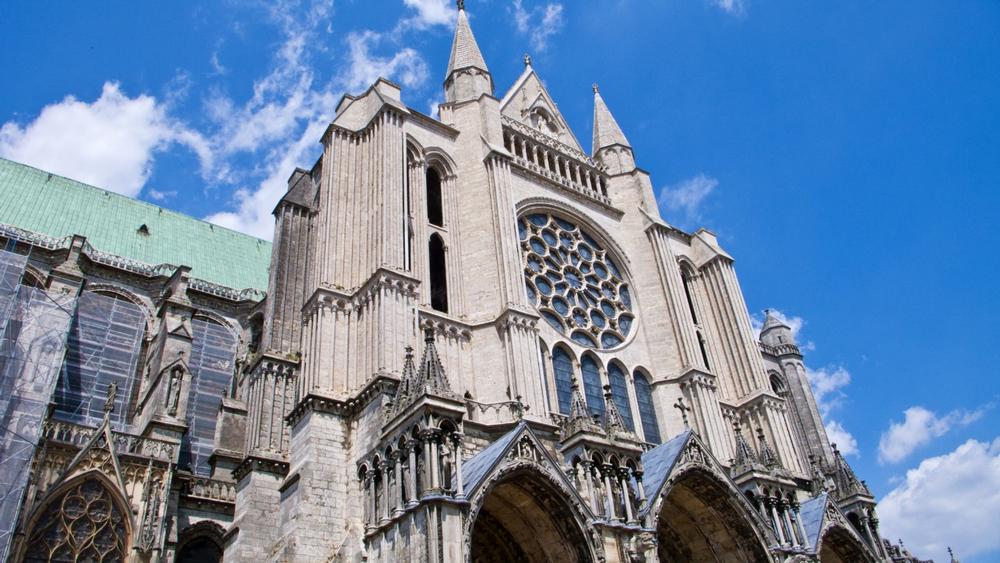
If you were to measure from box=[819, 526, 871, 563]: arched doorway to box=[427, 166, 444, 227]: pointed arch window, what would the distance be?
12.7 metres

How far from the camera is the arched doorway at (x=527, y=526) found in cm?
1370

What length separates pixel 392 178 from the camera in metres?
19.4

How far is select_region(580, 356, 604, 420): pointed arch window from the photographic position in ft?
66.7

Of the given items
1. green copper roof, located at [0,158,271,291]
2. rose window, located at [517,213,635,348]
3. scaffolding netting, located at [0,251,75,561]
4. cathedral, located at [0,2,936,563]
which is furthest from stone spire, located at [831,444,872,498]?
green copper roof, located at [0,158,271,291]

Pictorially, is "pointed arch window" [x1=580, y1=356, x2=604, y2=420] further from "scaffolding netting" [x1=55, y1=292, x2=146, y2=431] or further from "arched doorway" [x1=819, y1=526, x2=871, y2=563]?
"scaffolding netting" [x1=55, y1=292, x2=146, y2=431]

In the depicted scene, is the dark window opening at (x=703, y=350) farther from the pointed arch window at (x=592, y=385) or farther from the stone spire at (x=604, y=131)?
the stone spire at (x=604, y=131)

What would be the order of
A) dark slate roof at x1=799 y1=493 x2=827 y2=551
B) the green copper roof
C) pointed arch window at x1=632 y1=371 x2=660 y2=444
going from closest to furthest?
dark slate roof at x1=799 y1=493 x2=827 y2=551 < pointed arch window at x1=632 y1=371 x2=660 y2=444 < the green copper roof

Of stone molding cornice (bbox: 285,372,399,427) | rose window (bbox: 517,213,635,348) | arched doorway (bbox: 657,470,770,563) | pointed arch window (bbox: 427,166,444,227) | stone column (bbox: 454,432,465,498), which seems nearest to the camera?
stone column (bbox: 454,432,465,498)

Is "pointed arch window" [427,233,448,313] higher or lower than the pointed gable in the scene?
lower

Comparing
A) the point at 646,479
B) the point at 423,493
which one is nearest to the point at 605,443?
the point at 646,479

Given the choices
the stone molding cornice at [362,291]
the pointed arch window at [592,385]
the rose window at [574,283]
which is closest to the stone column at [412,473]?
the stone molding cornice at [362,291]

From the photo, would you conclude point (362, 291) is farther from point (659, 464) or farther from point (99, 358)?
point (99, 358)

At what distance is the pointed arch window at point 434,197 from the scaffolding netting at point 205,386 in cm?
781

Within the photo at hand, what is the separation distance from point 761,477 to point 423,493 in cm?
835
